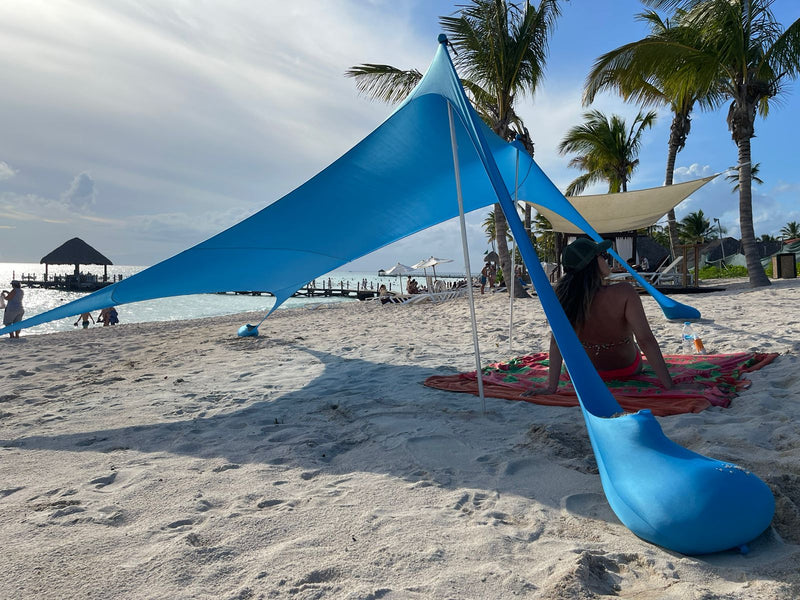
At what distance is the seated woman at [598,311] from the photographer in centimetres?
286

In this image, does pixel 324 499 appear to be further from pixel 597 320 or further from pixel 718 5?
pixel 718 5

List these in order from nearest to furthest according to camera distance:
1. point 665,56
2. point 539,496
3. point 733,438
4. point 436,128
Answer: point 539,496 < point 733,438 < point 436,128 < point 665,56

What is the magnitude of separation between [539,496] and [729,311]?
234 inches

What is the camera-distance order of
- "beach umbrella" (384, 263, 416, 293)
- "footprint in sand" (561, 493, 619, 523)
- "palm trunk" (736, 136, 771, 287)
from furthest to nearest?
"beach umbrella" (384, 263, 416, 293)
"palm trunk" (736, 136, 771, 287)
"footprint in sand" (561, 493, 619, 523)

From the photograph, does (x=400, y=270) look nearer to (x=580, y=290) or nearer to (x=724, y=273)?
(x=724, y=273)

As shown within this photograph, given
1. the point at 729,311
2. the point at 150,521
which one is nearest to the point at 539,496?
the point at 150,521

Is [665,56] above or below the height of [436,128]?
above

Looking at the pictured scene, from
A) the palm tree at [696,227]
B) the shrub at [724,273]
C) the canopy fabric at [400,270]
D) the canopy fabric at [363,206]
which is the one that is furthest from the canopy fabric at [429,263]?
the palm tree at [696,227]

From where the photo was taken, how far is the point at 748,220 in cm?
1024

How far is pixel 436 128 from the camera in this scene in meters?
3.99

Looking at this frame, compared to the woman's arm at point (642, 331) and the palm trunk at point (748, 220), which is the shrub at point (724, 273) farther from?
the woman's arm at point (642, 331)

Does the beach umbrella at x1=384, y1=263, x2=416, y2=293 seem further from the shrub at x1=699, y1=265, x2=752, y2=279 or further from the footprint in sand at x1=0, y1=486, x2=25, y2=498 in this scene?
the footprint in sand at x1=0, y1=486, x2=25, y2=498

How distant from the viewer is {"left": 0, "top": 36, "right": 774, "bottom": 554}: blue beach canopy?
1.39m

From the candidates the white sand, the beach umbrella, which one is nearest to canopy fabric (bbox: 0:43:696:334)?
the white sand
